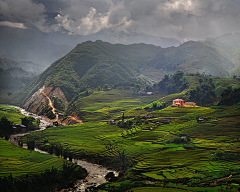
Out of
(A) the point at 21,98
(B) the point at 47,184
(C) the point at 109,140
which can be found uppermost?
(A) the point at 21,98

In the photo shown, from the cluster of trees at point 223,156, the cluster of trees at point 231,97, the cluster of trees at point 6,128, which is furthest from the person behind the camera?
the cluster of trees at point 231,97

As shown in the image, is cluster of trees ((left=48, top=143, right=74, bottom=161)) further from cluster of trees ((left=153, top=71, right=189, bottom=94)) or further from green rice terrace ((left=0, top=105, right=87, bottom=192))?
cluster of trees ((left=153, top=71, right=189, bottom=94))

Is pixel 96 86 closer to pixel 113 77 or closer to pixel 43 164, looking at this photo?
pixel 113 77

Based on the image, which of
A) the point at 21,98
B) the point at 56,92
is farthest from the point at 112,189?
the point at 21,98

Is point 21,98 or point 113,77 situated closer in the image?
point 21,98

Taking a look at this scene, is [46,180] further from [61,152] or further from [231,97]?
[231,97]

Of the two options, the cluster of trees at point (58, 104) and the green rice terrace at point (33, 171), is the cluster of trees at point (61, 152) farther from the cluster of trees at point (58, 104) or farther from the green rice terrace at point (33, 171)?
the cluster of trees at point (58, 104)

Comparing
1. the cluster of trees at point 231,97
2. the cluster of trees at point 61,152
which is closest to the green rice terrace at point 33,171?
the cluster of trees at point 61,152
